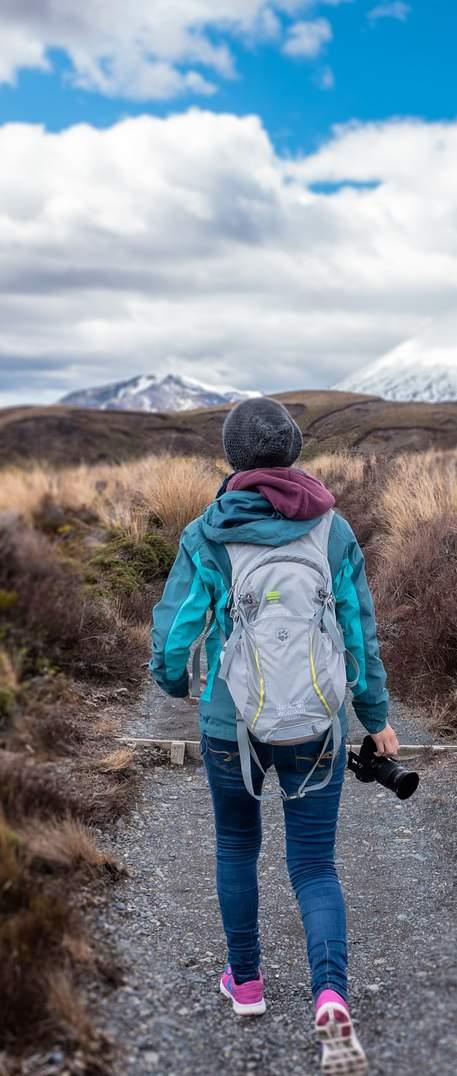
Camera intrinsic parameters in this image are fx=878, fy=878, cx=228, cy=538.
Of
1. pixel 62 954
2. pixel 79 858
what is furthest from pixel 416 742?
pixel 62 954

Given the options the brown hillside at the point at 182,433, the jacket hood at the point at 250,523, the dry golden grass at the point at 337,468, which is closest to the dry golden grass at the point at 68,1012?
the jacket hood at the point at 250,523

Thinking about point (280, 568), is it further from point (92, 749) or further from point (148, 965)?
point (92, 749)

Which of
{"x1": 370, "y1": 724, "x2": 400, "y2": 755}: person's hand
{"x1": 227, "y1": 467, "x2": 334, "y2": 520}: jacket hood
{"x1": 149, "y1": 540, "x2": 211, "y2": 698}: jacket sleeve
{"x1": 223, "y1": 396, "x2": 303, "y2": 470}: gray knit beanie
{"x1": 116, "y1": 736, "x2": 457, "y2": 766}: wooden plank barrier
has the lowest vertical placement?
{"x1": 116, "y1": 736, "x2": 457, "y2": 766}: wooden plank barrier

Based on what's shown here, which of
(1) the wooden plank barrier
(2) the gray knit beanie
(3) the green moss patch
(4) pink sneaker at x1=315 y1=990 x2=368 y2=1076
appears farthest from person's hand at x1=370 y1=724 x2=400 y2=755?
(3) the green moss patch

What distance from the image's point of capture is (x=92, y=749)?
4.74 m

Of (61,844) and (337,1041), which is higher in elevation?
(61,844)

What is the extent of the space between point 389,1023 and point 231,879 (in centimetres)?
64

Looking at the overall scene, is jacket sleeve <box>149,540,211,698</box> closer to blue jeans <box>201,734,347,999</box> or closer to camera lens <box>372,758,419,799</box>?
blue jeans <box>201,734,347,999</box>

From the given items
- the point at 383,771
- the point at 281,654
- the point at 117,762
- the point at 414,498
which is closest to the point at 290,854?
the point at 383,771

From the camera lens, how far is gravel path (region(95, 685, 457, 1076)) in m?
2.43

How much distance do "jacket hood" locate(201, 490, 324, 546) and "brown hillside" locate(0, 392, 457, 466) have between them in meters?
10.3

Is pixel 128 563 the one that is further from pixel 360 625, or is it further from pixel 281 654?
pixel 281 654

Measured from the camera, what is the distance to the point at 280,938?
11.0ft

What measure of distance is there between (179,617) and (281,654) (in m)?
0.31
